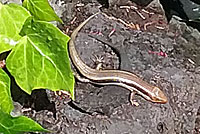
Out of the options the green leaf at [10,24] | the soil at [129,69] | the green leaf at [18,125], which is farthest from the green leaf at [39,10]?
the soil at [129,69]

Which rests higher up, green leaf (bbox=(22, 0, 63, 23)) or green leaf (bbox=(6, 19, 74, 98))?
green leaf (bbox=(22, 0, 63, 23))

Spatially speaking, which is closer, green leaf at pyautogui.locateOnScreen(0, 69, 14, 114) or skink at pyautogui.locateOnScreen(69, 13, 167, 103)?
green leaf at pyautogui.locateOnScreen(0, 69, 14, 114)

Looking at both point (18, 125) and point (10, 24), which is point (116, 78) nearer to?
point (10, 24)

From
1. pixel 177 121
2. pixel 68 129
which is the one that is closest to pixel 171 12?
pixel 177 121

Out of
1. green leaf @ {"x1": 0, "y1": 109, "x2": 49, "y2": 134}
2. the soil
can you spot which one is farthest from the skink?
green leaf @ {"x1": 0, "y1": 109, "x2": 49, "y2": 134}

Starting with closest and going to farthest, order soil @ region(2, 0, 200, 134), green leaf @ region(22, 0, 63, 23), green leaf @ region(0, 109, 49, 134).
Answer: green leaf @ region(0, 109, 49, 134)
green leaf @ region(22, 0, 63, 23)
soil @ region(2, 0, 200, 134)

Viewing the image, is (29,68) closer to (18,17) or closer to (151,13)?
(18,17)

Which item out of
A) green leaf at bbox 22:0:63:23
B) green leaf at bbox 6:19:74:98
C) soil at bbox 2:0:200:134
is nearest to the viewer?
green leaf at bbox 6:19:74:98

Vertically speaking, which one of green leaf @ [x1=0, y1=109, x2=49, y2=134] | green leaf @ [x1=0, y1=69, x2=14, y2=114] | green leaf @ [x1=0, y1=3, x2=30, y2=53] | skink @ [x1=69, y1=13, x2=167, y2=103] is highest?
green leaf @ [x1=0, y1=3, x2=30, y2=53]

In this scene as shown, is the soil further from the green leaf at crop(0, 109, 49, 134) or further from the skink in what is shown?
the green leaf at crop(0, 109, 49, 134)
